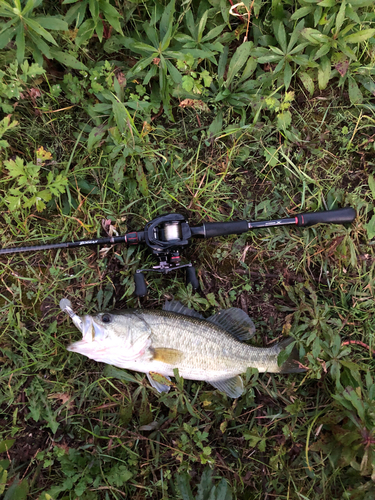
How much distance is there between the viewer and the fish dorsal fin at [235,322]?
3.21m

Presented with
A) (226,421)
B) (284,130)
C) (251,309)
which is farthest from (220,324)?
(284,130)

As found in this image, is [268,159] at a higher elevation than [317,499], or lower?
higher

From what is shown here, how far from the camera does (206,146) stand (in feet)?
11.4

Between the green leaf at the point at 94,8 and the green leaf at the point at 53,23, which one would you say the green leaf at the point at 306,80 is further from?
the green leaf at the point at 53,23

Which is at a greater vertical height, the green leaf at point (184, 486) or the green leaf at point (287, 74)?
the green leaf at point (287, 74)

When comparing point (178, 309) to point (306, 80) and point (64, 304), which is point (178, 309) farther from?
point (306, 80)

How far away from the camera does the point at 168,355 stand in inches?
118

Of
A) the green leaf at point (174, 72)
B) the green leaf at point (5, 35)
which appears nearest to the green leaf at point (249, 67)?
the green leaf at point (174, 72)

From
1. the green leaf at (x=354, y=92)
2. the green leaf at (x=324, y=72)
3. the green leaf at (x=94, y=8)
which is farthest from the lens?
the green leaf at (x=354, y=92)

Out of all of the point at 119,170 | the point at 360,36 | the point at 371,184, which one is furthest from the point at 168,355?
the point at 360,36

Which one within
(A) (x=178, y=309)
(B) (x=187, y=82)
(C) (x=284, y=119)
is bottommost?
(A) (x=178, y=309)

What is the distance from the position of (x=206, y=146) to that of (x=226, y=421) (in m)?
2.73

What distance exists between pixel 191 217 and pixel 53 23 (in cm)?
205

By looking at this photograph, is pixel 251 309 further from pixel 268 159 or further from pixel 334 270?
pixel 268 159
